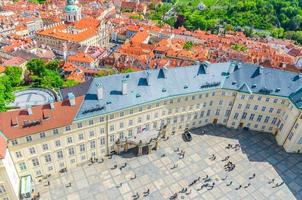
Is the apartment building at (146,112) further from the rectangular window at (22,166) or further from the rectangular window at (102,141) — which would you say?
the rectangular window at (102,141)

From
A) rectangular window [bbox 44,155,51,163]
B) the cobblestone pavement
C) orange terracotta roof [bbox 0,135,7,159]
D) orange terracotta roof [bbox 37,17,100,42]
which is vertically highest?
orange terracotta roof [bbox 0,135,7,159]

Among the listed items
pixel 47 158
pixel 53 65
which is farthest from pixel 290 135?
pixel 53 65

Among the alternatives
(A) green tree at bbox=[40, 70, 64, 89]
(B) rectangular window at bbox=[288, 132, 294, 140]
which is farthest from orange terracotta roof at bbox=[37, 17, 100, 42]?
(B) rectangular window at bbox=[288, 132, 294, 140]

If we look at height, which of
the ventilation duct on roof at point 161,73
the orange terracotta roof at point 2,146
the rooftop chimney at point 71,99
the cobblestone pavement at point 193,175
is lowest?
the cobblestone pavement at point 193,175

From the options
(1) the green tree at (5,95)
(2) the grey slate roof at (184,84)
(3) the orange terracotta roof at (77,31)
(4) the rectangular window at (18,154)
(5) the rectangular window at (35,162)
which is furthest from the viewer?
(3) the orange terracotta roof at (77,31)

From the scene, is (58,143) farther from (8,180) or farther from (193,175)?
(193,175)

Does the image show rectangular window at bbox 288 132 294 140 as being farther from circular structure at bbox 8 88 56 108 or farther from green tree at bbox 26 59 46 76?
green tree at bbox 26 59 46 76

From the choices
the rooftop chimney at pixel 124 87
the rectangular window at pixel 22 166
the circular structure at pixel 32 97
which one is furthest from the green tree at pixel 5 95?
the rooftop chimney at pixel 124 87
